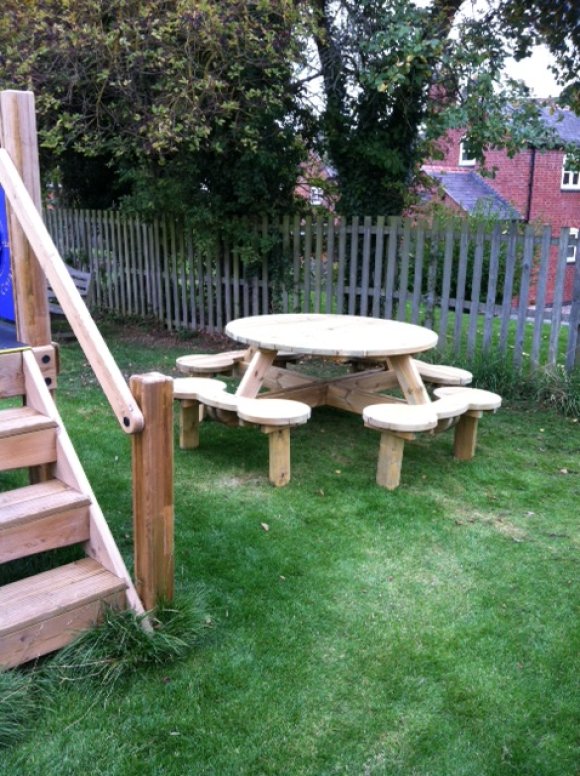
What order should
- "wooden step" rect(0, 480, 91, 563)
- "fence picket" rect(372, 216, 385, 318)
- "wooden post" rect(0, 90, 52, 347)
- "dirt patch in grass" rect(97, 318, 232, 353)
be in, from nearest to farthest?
"wooden step" rect(0, 480, 91, 563) < "wooden post" rect(0, 90, 52, 347) < "fence picket" rect(372, 216, 385, 318) < "dirt patch in grass" rect(97, 318, 232, 353)

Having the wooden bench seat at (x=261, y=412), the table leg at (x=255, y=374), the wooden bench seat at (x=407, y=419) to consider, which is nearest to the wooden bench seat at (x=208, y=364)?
A: the wooden bench seat at (x=261, y=412)

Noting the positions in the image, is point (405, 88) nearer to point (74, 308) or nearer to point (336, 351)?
point (336, 351)

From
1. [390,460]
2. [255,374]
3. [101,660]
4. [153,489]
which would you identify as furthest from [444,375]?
[101,660]

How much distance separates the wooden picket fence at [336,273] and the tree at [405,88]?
0.73m

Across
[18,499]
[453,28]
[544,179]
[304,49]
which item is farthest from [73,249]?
[544,179]

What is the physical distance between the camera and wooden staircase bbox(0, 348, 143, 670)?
95.4 inches

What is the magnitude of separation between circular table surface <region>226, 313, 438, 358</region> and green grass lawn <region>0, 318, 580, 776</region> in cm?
85

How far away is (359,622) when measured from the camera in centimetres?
289

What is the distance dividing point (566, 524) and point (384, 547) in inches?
46.0

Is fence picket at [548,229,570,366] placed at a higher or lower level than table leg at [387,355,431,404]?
higher

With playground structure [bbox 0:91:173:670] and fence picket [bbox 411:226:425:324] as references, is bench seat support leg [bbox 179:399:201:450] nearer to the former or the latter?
playground structure [bbox 0:91:173:670]

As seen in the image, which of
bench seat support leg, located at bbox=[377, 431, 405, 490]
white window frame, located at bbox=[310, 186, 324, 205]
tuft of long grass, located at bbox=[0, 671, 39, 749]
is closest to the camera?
tuft of long grass, located at bbox=[0, 671, 39, 749]

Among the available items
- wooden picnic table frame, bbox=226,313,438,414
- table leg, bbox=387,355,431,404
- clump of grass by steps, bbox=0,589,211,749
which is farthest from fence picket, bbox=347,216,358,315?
clump of grass by steps, bbox=0,589,211,749

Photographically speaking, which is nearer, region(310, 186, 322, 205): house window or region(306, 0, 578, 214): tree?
region(306, 0, 578, 214): tree
